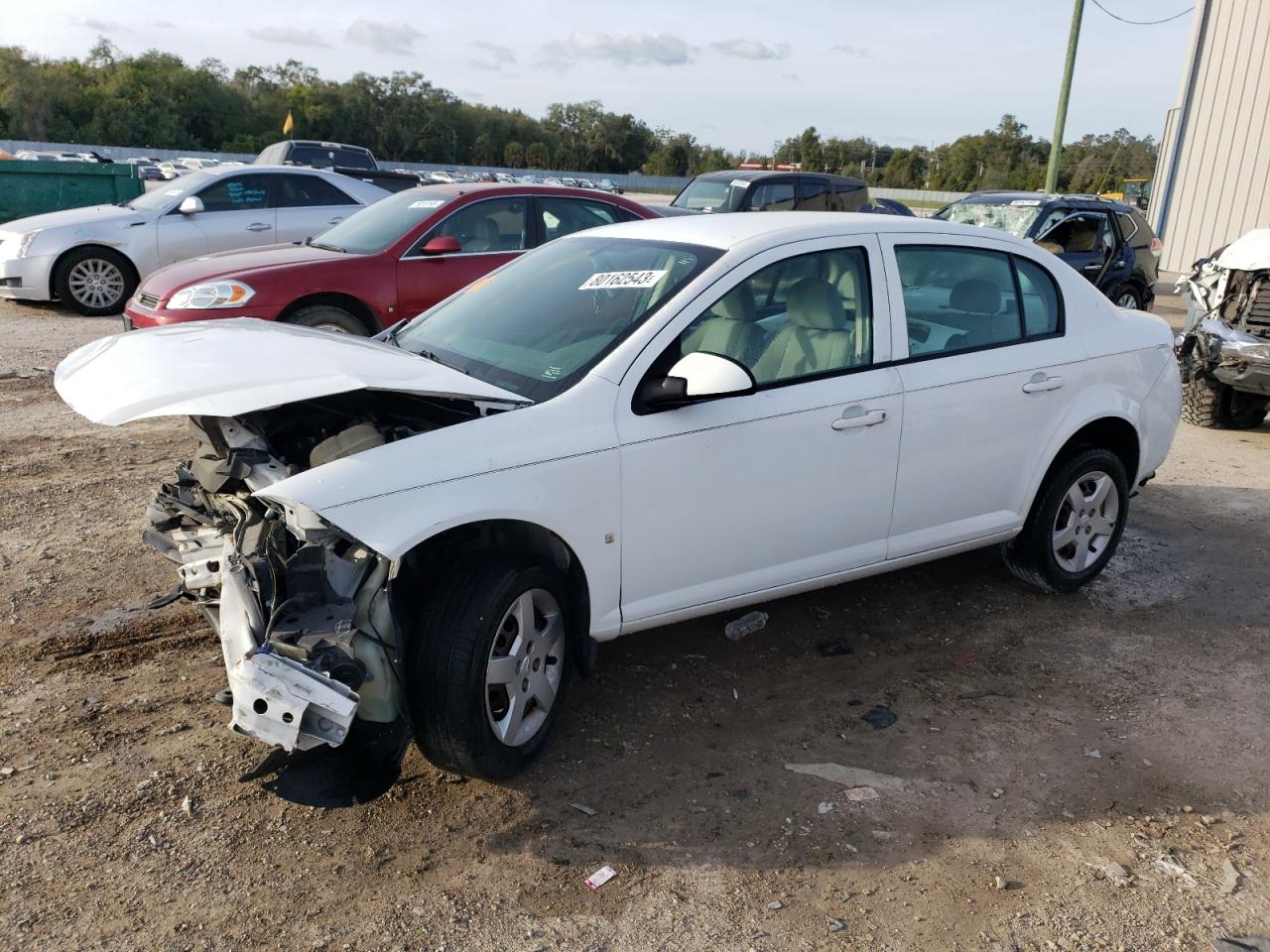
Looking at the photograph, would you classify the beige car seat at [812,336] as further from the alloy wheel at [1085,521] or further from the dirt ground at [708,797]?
the alloy wheel at [1085,521]

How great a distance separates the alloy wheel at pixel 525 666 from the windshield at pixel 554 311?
2.36 ft

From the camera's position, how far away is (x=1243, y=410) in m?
9.03

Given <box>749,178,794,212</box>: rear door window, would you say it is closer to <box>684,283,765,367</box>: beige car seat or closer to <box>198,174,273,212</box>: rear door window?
<box>198,174,273,212</box>: rear door window

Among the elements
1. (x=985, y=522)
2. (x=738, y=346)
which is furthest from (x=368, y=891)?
(x=985, y=522)

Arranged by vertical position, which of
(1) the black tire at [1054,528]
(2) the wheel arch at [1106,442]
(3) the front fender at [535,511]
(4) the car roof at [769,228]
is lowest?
(1) the black tire at [1054,528]

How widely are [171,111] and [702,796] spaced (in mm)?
86049

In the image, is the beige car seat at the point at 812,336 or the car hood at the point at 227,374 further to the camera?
the beige car seat at the point at 812,336

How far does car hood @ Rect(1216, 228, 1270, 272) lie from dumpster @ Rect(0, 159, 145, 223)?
15269 mm

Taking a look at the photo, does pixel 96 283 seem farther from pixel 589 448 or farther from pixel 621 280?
pixel 589 448

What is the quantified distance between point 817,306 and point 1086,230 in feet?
33.6

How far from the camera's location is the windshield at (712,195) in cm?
1351

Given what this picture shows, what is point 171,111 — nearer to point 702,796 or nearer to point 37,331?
point 37,331

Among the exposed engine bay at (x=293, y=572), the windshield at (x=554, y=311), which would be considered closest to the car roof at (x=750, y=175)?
the windshield at (x=554, y=311)

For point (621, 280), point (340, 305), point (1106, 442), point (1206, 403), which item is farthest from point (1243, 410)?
point (340, 305)
